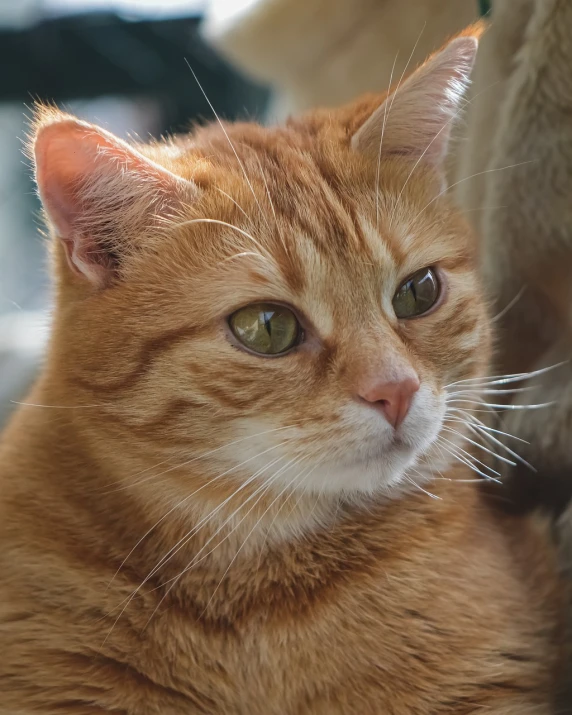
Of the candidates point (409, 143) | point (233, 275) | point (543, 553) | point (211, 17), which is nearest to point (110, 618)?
point (233, 275)

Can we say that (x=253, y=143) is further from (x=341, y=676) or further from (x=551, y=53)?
(x=341, y=676)

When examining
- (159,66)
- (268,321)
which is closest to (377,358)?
(268,321)

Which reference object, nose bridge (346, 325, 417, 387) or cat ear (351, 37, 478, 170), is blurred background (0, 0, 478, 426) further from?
nose bridge (346, 325, 417, 387)

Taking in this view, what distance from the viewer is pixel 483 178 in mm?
1317

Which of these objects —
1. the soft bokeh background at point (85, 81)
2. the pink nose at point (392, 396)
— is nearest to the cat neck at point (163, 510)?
the pink nose at point (392, 396)

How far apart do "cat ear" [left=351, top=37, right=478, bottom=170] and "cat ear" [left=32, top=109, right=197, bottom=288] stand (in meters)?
0.28

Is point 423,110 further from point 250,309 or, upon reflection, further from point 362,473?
point 362,473

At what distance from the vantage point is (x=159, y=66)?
2.23 metres

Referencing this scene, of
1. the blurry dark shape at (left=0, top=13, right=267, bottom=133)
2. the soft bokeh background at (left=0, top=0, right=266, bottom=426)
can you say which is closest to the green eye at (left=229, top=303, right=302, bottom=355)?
the soft bokeh background at (left=0, top=0, right=266, bottom=426)

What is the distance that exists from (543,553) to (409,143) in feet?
2.12

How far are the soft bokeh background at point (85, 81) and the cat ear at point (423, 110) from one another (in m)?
→ 1.23

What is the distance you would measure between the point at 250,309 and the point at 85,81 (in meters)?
1.70

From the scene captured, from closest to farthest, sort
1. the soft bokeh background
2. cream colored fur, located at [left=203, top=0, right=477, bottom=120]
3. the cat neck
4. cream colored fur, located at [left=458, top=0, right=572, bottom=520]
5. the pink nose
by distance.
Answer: the pink nose
the cat neck
cream colored fur, located at [left=458, top=0, right=572, bottom=520]
cream colored fur, located at [left=203, top=0, right=477, bottom=120]
the soft bokeh background

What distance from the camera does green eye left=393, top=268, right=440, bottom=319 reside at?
38.0 inches
